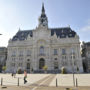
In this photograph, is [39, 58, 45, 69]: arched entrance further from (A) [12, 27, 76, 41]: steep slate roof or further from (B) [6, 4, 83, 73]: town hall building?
(A) [12, 27, 76, 41]: steep slate roof

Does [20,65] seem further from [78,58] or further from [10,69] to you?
[78,58]

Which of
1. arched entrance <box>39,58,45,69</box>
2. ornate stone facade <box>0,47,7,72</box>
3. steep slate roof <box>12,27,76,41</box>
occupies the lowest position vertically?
arched entrance <box>39,58,45,69</box>

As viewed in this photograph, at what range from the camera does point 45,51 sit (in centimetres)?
5156

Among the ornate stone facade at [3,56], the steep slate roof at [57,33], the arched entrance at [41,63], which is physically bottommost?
the arched entrance at [41,63]

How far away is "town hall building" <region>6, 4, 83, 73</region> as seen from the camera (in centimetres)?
4919

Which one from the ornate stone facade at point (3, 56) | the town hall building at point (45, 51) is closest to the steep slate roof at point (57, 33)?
the town hall building at point (45, 51)

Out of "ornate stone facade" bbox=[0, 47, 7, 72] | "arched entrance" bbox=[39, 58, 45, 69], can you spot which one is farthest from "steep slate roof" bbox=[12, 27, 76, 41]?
"arched entrance" bbox=[39, 58, 45, 69]

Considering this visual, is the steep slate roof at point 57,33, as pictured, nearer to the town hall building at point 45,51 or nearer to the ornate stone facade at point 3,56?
the town hall building at point 45,51

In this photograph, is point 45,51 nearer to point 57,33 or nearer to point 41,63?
point 41,63

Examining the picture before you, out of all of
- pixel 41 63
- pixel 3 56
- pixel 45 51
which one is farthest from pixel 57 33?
pixel 3 56

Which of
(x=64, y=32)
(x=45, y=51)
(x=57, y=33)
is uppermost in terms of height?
(x=64, y=32)

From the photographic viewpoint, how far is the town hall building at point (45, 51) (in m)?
49.2

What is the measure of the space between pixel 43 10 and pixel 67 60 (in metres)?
33.8

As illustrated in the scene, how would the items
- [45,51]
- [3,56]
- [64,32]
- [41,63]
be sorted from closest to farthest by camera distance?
Answer: [41,63] → [45,51] → [64,32] → [3,56]
